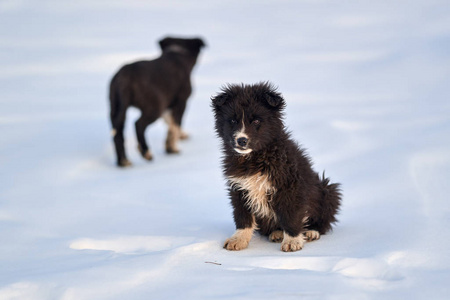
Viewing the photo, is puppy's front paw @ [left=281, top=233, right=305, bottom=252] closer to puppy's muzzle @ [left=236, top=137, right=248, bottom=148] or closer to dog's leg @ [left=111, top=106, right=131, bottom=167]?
puppy's muzzle @ [left=236, top=137, right=248, bottom=148]

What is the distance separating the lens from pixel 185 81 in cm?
1040

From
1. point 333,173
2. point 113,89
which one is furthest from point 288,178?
point 113,89

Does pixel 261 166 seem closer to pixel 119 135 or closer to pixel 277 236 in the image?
pixel 277 236

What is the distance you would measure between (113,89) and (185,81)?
1709mm

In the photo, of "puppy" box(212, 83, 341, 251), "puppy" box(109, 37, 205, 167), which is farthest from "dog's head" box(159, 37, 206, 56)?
"puppy" box(212, 83, 341, 251)

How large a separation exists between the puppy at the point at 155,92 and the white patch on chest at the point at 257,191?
491 centimetres

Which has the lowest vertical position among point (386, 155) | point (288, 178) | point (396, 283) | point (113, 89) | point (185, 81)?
point (396, 283)

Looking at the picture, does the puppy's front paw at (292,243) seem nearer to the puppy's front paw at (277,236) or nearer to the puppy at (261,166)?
the puppy at (261,166)

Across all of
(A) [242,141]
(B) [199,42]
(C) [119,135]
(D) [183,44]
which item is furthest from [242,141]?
(B) [199,42]

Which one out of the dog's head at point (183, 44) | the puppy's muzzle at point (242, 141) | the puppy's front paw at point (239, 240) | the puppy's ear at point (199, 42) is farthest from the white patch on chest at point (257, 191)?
the puppy's ear at point (199, 42)

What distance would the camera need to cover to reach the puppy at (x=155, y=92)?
9.15 metres

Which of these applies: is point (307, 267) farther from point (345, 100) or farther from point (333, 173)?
point (345, 100)

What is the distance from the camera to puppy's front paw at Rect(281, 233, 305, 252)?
4434 mm

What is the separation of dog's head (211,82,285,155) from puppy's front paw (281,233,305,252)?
30.8 inches
